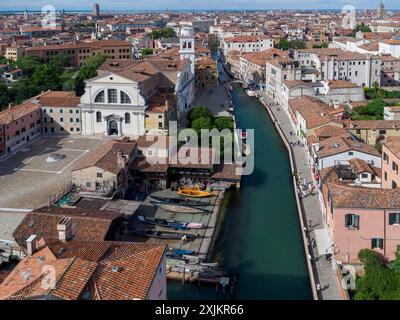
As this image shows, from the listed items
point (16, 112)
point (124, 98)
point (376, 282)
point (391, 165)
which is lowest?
point (376, 282)

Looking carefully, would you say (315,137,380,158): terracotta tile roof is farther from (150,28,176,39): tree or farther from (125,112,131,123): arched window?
(150,28,176,39): tree

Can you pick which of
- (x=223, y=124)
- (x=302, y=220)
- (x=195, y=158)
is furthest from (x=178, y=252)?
(x=223, y=124)

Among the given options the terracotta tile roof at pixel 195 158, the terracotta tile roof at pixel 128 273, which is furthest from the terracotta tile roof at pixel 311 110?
the terracotta tile roof at pixel 128 273

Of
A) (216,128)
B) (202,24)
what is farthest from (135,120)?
(202,24)

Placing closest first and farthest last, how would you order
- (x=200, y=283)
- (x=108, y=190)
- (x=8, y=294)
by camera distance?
(x=8, y=294), (x=200, y=283), (x=108, y=190)

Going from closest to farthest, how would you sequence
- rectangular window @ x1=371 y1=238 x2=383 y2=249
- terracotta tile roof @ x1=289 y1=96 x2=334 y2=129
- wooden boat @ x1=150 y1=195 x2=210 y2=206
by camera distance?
rectangular window @ x1=371 y1=238 x2=383 y2=249 < wooden boat @ x1=150 y1=195 x2=210 y2=206 < terracotta tile roof @ x1=289 y1=96 x2=334 y2=129

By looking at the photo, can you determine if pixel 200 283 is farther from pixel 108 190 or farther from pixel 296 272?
pixel 108 190

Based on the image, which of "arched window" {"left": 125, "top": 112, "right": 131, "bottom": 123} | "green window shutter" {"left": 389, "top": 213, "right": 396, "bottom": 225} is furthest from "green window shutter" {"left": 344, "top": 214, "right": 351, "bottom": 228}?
"arched window" {"left": 125, "top": 112, "right": 131, "bottom": 123}

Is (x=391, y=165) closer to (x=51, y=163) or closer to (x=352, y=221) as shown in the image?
(x=352, y=221)
